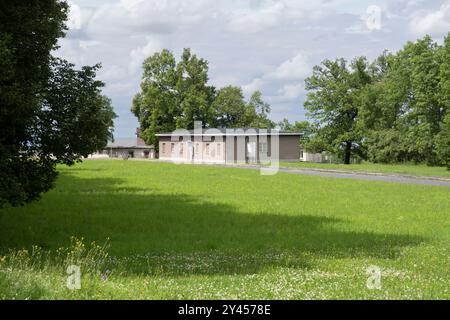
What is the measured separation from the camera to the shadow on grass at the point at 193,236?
12367mm

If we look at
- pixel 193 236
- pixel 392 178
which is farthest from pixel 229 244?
pixel 392 178

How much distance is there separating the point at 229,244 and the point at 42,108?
5730 mm

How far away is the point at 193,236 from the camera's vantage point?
1595cm

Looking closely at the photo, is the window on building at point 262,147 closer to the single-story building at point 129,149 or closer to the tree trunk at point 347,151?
the tree trunk at point 347,151

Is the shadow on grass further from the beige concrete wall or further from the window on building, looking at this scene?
the beige concrete wall

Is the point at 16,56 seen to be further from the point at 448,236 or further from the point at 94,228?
the point at 448,236

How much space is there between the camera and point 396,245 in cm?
→ 1474

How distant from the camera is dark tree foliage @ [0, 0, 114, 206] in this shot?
13.6 meters

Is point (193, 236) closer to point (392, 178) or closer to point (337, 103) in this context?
point (392, 178)

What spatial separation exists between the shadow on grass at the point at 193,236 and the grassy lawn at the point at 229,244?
31mm

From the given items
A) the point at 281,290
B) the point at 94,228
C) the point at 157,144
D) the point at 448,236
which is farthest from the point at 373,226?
the point at 157,144

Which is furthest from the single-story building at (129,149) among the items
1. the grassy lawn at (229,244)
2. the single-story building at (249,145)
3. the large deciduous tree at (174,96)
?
the grassy lawn at (229,244)

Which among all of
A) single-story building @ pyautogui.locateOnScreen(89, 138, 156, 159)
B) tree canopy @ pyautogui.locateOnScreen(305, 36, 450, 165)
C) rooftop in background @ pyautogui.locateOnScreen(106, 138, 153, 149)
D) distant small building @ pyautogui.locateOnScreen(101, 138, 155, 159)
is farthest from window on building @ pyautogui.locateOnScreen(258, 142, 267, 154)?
distant small building @ pyautogui.locateOnScreen(101, 138, 155, 159)

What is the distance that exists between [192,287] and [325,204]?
52.5 ft
